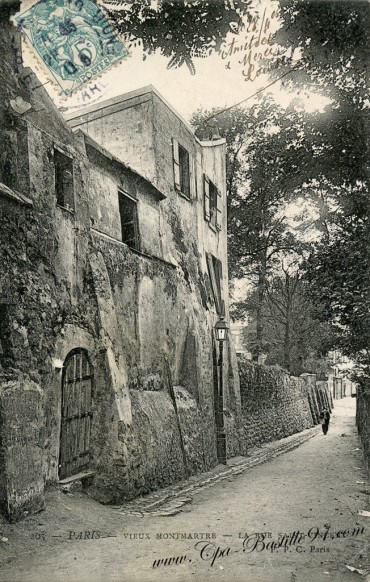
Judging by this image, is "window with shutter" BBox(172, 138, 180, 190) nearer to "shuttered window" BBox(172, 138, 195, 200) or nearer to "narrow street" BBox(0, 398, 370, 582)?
"shuttered window" BBox(172, 138, 195, 200)

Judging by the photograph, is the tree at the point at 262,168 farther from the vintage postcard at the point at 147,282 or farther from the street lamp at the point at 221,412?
the street lamp at the point at 221,412

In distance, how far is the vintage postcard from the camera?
211 inches

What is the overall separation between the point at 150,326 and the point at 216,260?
534 centimetres

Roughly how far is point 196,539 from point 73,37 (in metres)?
5.94

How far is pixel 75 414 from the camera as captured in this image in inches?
283

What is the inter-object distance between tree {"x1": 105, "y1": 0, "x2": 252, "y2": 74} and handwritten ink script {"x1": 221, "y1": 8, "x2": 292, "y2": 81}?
13 cm

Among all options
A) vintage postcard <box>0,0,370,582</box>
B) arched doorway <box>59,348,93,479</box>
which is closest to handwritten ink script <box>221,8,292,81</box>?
vintage postcard <box>0,0,370,582</box>

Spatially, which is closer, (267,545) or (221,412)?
(267,545)

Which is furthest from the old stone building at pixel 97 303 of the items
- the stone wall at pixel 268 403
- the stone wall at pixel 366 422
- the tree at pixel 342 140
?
the stone wall at pixel 366 422

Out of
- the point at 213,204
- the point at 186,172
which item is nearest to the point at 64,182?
the point at 186,172

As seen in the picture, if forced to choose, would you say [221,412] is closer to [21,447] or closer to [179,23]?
[21,447]

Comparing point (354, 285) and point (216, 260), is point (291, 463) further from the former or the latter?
point (354, 285)

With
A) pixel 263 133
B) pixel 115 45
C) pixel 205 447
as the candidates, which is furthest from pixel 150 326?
pixel 115 45

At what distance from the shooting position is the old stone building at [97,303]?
5996 millimetres
